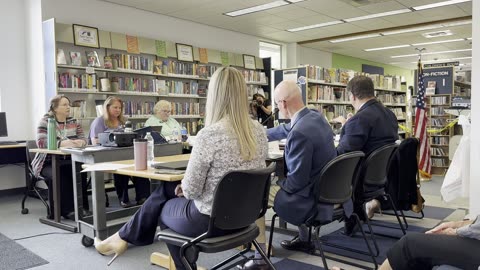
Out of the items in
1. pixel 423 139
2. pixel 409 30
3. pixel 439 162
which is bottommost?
pixel 439 162

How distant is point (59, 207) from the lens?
363 cm

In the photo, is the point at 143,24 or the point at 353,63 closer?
the point at 143,24

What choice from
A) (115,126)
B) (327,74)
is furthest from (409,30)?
(115,126)

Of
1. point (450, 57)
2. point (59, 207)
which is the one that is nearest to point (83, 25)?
point (59, 207)

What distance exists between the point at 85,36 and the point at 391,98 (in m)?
7.10

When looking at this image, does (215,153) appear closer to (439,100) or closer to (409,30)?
(439,100)

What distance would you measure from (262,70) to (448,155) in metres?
3.98

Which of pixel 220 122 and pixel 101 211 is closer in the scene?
pixel 220 122

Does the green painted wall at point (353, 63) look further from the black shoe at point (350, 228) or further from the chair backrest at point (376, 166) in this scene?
the chair backrest at point (376, 166)

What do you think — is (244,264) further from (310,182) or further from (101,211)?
(101,211)

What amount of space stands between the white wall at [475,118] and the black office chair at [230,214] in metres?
1.97

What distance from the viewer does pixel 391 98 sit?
955cm

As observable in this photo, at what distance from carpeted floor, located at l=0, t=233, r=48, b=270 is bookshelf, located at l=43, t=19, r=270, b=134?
8.25 ft

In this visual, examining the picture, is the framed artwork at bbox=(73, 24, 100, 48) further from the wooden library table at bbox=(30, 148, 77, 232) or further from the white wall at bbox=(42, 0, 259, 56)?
the wooden library table at bbox=(30, 148, 77, 232)
